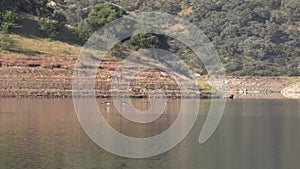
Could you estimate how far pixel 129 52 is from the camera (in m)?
143

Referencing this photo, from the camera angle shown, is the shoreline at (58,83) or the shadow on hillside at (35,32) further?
the shadow on hillside at (35,32)

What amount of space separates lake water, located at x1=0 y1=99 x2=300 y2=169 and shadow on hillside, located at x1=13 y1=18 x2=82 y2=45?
5384 cm

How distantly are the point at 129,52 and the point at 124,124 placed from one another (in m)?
73.3

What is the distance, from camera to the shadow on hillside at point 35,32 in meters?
134

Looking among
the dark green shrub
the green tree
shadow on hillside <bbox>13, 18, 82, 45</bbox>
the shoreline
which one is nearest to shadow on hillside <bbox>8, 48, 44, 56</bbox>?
the shoreline

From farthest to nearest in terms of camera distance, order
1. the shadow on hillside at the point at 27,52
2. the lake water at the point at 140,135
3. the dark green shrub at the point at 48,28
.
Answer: the dark green shrub at the point at 48,28
the shadow on hillside at the point at 27,52
the lake water at the point at 140,135

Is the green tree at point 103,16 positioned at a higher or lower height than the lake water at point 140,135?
higher

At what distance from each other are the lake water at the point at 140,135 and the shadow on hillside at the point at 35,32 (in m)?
53.8

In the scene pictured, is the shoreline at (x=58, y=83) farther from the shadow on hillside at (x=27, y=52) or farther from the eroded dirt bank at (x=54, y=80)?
the shadow on hillside at (x=27, y=52)

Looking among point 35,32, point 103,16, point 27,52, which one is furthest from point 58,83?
point 103,16

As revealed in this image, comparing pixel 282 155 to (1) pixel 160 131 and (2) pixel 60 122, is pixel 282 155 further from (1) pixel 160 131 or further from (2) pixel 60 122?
(2) pixel 60 122

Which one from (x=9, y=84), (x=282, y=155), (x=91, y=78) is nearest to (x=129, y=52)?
(x=91, y=78)

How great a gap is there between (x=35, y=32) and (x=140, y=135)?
81.9 m

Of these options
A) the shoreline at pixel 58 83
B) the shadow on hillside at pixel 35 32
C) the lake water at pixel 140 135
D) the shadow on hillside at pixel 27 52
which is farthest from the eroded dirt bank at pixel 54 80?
the lake water at pixel 140 135
